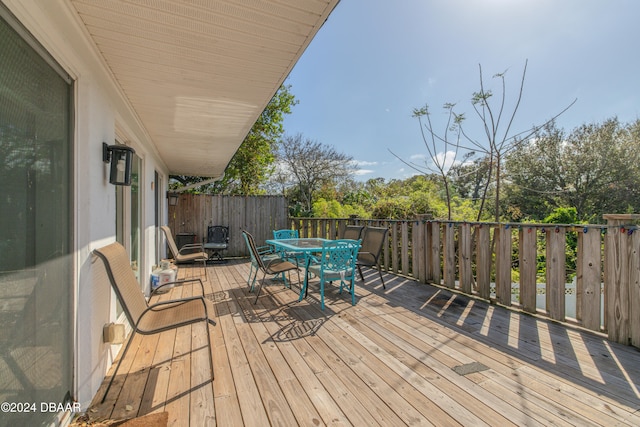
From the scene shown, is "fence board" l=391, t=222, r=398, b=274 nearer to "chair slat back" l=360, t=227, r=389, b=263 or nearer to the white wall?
"chair slat back" l=360, t=227, r=389, b=263

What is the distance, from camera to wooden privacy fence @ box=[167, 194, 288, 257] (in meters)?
7.58

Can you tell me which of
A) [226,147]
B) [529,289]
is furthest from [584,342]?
[226,147]

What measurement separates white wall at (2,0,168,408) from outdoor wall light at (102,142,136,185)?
58 mm

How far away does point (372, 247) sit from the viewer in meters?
4.65

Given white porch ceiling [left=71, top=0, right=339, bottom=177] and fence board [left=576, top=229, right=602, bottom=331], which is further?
fence board [left=576, top=229, right=602, bottom=331]

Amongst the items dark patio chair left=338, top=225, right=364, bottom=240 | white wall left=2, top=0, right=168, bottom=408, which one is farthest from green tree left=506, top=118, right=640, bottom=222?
white wall left=2, top=0, right=168, bottom=408

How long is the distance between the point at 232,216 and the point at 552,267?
6.81 meters

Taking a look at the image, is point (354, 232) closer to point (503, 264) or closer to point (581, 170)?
point (503, 264)

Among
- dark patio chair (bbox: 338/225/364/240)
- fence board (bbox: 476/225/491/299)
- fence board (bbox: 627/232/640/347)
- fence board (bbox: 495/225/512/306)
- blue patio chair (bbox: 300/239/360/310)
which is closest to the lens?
fence board (bbox: 627/232/640/347)

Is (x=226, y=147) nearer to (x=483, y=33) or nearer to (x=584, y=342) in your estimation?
(x=584, y=342)

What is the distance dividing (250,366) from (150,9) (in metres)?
2.33

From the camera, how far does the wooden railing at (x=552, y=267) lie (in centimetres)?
248

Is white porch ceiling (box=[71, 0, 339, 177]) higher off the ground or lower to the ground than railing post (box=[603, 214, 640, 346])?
higher

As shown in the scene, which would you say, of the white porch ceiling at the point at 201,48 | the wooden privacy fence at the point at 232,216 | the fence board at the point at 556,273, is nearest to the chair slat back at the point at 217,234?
the wooden privacy fence at the point at 232,216
